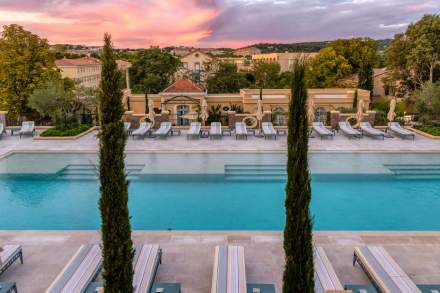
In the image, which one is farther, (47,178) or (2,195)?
(47,178)

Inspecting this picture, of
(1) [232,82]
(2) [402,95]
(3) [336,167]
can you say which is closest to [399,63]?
(2) [402,95]

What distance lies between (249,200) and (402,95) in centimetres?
2631

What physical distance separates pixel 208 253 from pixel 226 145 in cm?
870

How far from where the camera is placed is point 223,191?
1120 centimetres

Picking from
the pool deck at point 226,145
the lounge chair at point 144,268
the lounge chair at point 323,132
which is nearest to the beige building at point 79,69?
the pool deck at point 226,145

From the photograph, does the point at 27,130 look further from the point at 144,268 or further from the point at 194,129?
the point at 144,268

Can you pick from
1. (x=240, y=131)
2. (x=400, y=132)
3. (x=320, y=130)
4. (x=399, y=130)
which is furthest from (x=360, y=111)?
(x=240, y=131)

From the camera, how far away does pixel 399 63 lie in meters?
30.5

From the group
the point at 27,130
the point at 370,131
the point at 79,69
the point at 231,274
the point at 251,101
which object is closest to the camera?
the point at 231,274

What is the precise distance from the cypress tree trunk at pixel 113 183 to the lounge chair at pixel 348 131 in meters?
14.3

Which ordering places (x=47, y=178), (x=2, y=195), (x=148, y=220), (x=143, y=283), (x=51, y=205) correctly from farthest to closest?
(x=47, y=178)
(x=2, y=195)
(x=51, y=205)
(x=148, y=220)
(x=143, y=283)

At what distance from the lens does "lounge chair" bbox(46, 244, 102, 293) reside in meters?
5.31

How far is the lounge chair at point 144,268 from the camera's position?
5.37m

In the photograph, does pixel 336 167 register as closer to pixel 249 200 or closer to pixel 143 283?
pixel 249 200
